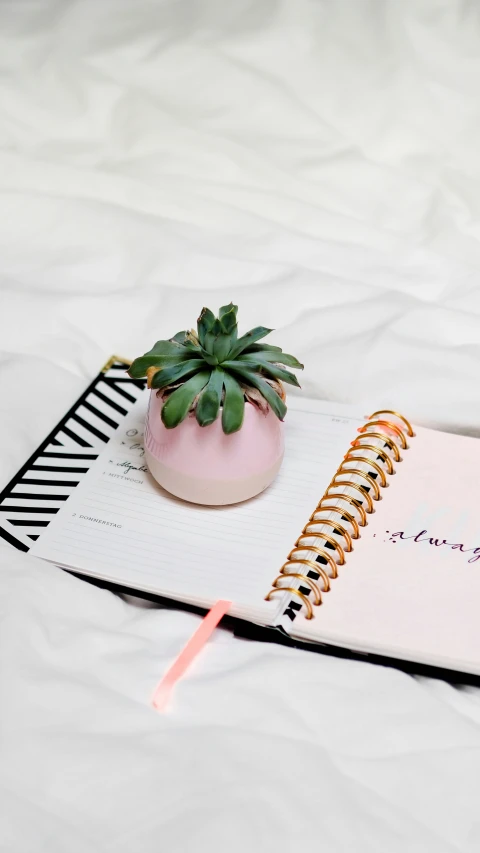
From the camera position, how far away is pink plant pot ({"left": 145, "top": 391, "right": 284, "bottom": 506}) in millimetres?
731

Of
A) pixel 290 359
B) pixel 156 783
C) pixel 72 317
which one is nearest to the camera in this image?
pixel 156 783

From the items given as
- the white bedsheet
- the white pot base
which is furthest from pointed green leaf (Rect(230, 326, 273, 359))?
the white bedsheet

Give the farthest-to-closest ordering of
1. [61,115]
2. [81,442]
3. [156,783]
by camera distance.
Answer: [61,115]
[81,442]
[156,783]

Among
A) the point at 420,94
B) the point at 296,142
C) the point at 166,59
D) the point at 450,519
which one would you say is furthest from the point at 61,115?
the point at 450,519

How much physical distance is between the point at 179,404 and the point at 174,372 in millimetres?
31

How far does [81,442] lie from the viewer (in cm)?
87

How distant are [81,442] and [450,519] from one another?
0.35 metres

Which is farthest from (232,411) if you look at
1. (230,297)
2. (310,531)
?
(230,297)

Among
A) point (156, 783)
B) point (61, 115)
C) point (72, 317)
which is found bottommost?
point (156, 783)

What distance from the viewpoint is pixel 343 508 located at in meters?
0.77

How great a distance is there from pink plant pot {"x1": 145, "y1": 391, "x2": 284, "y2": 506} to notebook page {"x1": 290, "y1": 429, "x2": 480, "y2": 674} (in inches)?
4.0

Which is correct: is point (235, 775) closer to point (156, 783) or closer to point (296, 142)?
point (156, 783)

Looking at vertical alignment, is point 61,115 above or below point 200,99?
below

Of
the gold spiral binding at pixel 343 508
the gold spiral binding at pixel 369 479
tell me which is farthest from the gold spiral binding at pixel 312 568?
Answer: the gold spiral binding at pixel 369 479
